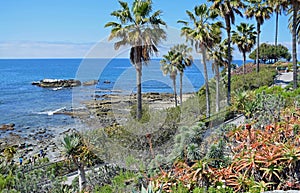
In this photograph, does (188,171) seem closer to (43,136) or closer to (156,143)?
(156,143)

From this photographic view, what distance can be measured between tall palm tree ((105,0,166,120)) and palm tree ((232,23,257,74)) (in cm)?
1744

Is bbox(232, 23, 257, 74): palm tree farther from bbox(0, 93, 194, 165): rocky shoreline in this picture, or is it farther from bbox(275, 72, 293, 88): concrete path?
bbox(0, 93, 194, 165): rocky shoreline

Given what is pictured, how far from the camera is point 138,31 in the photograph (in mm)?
16016

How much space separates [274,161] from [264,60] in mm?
58960

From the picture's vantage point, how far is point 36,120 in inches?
1457

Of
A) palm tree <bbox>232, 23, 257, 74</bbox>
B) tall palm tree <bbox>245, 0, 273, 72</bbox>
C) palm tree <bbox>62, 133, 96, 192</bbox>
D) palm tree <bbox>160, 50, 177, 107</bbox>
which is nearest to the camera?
palm tree <bbox>62, 133, 96, 192</bbox>

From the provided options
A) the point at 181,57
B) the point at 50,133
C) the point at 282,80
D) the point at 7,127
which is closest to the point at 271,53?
the point at 282,80

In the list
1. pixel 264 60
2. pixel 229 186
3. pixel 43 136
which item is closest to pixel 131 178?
pixel 229 186

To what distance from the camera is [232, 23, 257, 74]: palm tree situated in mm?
32188

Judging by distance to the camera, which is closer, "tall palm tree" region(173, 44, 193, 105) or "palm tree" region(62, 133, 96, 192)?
"palm tree" region(62, 133, 96, 192)

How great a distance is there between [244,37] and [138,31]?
19.7 metres

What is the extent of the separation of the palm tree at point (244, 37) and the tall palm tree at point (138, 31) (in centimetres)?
1744

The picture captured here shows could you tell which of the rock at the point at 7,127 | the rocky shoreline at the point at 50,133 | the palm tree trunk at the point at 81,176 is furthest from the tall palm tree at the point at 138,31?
the rock at the point at 7,127

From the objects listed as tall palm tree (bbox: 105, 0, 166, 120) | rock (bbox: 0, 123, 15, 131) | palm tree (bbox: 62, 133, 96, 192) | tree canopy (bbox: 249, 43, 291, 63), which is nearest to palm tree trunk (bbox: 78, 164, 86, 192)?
palm tree (bbox: 62, 133, 96, 192)
